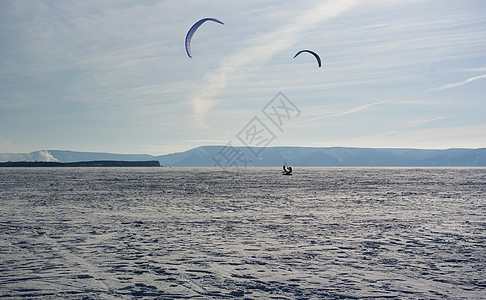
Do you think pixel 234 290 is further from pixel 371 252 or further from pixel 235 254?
pixel 371 252

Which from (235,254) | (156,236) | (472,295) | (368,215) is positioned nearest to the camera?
(472,295)

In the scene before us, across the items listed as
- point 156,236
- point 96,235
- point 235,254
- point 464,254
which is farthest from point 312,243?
point 96,235

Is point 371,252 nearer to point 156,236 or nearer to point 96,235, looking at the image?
point 156,236

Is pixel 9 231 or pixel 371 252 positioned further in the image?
pixel 9 231

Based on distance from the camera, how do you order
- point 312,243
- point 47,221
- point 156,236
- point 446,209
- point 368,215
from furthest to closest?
point 446,209 < point 368,215 < point 47,221 < point 156,236 < point 312,243

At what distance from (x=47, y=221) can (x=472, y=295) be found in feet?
66.0

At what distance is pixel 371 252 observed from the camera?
14844 mm

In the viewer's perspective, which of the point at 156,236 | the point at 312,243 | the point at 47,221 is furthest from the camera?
the point at 47,221

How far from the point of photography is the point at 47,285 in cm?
1041

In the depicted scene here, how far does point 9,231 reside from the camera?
18.6 m

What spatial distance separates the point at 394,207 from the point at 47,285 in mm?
26028

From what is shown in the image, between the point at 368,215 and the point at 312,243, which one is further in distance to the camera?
the point at 368,215

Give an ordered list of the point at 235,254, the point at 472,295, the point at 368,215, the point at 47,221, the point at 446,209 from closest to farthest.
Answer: the point at 472,295 → the point at 235,254 → the point at 47,221 → the point at 368,215 → the point at 446,209

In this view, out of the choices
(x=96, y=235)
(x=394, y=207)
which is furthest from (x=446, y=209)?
(x=96, y=235)
